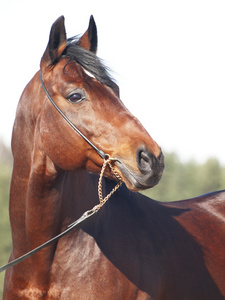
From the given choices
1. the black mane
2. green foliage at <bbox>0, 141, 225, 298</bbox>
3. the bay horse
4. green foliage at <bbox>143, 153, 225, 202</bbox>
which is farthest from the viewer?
green foliage at <bbox>143, 153, 225, 202</bbox>

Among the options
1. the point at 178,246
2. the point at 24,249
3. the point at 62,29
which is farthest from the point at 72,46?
the point at 178,246

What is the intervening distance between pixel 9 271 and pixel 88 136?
1.38 meters

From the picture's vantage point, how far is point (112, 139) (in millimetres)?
3744

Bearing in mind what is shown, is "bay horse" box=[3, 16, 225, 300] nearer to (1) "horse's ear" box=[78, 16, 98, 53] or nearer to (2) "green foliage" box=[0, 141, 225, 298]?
(1) "horse's ear" box=[78, 16, 98, 53]

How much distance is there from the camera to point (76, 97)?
12.6 feet

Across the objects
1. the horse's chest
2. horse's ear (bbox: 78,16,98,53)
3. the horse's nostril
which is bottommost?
the horse's chest

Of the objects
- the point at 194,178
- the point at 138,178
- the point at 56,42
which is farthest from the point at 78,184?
the point at 194,178

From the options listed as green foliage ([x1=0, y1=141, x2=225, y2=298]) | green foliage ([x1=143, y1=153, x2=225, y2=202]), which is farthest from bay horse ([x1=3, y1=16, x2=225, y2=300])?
green foliage ([x1=143, y1=153, x2=225, y2=202])

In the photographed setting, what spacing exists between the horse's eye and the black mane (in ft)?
0.65

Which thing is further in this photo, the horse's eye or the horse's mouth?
the horse's eye

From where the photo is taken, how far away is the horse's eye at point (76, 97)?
3836mm

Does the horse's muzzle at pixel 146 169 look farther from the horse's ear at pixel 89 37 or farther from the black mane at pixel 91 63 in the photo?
the horse's ear at pixel 89 37

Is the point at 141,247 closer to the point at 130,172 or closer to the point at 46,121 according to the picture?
the point at 130,172

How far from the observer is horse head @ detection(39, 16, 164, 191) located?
11.9 ft
